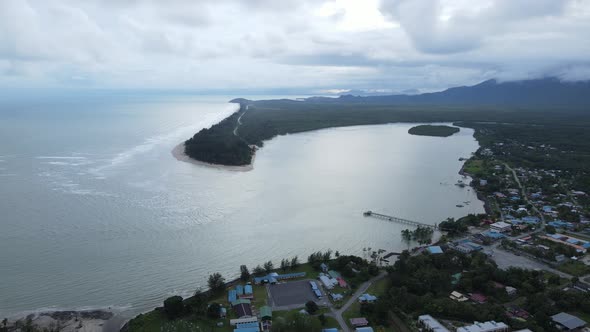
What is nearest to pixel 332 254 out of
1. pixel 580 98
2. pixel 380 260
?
pixel 380 260

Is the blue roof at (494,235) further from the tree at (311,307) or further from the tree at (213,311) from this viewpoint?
the tree at (213,311)

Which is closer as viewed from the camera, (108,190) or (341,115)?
(108,190)

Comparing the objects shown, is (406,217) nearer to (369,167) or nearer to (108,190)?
(369,167)

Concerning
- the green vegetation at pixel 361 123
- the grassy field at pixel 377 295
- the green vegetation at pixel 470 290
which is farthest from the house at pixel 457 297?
the green vegetation at pixel 361 123

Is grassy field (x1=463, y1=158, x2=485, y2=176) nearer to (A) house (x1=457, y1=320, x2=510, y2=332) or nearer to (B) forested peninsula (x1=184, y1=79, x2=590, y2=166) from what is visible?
(B) forested peninsula (x1=184, y1=79, x2=590, y2=166)

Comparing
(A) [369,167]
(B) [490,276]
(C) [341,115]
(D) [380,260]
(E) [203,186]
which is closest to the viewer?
(B) [490,276]

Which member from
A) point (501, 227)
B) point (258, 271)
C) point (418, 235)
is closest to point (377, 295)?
point (258, 271)

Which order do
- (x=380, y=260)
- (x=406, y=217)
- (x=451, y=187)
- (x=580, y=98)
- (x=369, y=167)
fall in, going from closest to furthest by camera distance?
(x=380, y=260) < (x=406, y=217) < (x=451, y=187) < (x=369, y=167) < (x=580, y=98)
